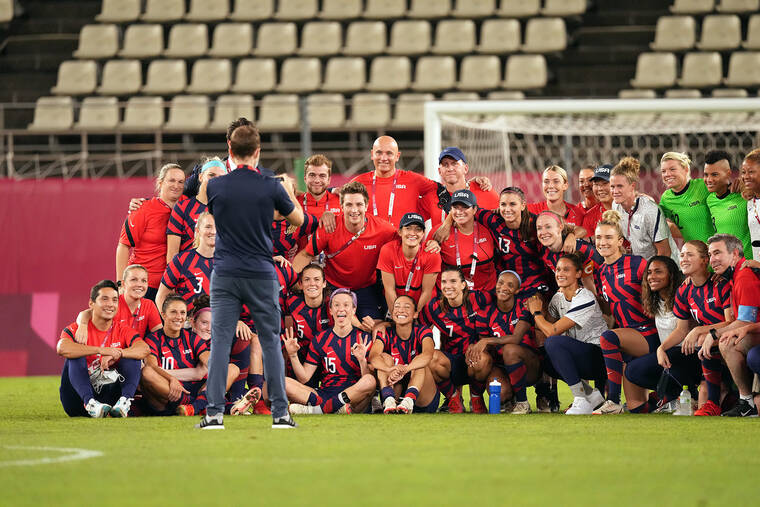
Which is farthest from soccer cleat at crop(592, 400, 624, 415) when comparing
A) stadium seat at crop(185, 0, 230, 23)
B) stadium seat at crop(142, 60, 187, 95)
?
stadium seat at crop(185, 0, 230, 23)

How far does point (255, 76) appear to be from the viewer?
17109 millimetres

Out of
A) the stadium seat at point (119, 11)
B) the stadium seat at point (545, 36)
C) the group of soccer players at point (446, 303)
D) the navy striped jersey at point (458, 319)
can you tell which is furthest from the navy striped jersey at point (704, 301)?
the stadium seat at point (119, 11)

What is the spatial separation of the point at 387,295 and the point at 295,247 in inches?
38.5

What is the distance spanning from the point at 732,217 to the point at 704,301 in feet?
3.20

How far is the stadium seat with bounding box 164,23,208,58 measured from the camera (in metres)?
17.7

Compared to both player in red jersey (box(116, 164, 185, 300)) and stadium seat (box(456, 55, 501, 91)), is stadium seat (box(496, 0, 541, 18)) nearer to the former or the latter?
stadium seat (box(456, 55, 501, 91))

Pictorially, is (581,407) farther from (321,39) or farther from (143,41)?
(143,41)

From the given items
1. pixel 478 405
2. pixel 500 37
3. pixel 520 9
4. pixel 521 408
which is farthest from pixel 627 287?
pixel 520 9

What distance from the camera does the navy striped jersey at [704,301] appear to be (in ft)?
26.2

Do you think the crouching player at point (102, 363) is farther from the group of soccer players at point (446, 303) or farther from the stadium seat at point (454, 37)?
the stadium seat at point (454, 37)

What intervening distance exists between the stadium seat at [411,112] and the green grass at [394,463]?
28.6 ft

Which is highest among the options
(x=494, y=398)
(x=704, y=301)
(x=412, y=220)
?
(x=412, y=220)

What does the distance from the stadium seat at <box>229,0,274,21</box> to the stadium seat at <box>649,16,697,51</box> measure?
21.0ft

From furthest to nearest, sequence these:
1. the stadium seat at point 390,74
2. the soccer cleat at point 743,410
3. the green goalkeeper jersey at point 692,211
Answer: the stadium seat at point 390,74 < the green goalkeeper jersey at point 692,211 < the soccer cleat at point 743,410
